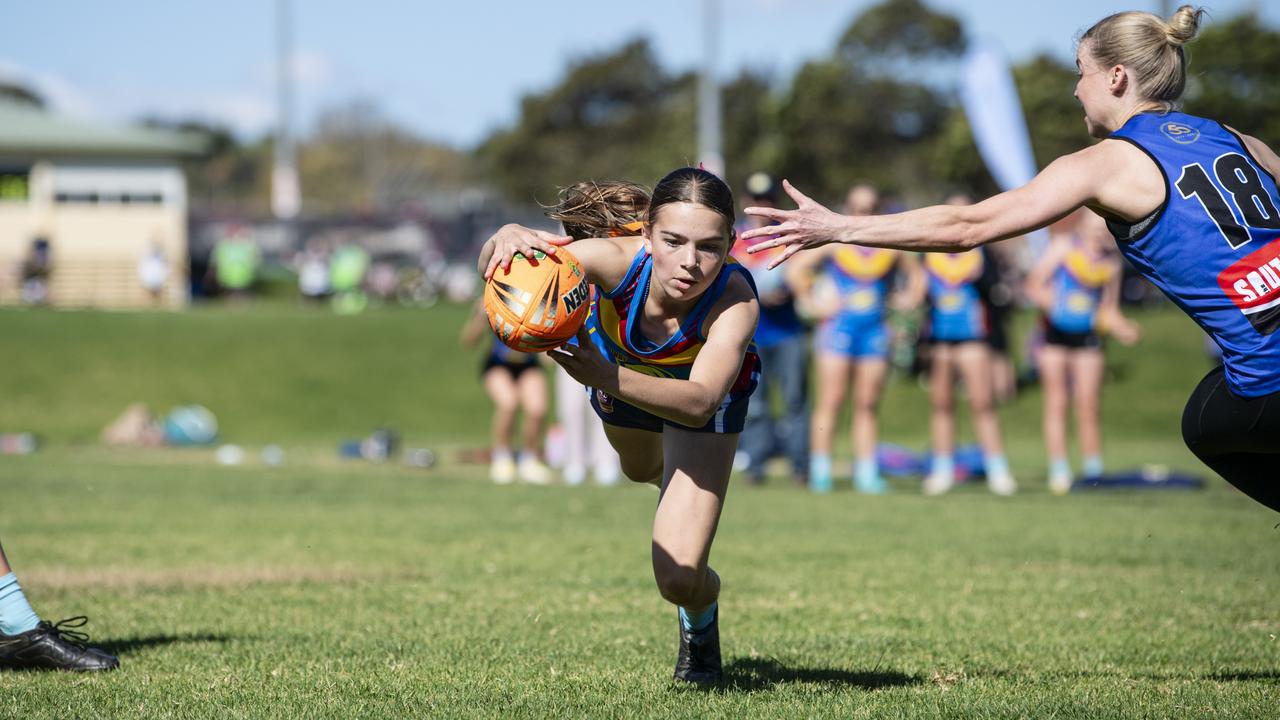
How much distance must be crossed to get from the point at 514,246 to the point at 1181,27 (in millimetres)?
2233

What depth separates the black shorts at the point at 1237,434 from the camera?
161 inches

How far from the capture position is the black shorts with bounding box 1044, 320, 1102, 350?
11742mm

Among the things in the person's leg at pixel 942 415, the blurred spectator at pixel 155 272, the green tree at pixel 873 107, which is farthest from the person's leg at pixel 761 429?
the green tree at pixel 873 107

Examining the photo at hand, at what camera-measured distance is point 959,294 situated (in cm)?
1152

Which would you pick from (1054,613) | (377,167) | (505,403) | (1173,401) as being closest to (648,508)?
(505,403)

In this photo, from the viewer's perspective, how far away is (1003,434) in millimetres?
20391

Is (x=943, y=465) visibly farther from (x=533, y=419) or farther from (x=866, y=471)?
(x=533, y=419)

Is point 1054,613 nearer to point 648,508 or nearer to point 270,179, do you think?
point 648,508

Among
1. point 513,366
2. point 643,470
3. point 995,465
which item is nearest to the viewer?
point 643,470

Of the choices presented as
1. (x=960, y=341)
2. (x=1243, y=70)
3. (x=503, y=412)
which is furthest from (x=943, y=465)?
(x=1243, y=70)

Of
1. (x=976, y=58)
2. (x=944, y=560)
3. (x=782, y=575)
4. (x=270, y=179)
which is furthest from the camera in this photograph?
(x=270, y=179)

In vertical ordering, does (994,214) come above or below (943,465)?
above

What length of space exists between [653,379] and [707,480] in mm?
901

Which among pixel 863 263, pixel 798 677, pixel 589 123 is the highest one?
pixel 589 123
